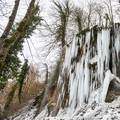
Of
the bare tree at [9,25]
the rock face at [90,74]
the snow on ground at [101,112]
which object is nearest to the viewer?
the snow on ground at [101,112]

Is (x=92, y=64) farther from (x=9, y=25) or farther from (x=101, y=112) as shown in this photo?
(x=9, y=25)

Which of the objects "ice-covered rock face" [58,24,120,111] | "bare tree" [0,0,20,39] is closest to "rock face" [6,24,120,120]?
"ice-covered rock face" [58,24,120,111]

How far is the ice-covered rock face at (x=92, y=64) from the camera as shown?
1034 cm

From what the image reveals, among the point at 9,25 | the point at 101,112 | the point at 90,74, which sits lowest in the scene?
the point at 101,112

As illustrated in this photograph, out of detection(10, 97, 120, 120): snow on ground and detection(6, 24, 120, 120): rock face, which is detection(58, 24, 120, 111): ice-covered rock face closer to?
detection(6, 24, 120, 120): rock face

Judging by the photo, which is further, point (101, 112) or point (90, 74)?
point (90, 74)

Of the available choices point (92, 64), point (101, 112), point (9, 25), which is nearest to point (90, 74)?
point (92, 64)

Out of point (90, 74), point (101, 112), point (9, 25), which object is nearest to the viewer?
point (101, 112)

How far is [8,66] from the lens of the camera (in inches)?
715

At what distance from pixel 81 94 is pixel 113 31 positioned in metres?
2.96

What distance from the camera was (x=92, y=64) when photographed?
11.0 metres

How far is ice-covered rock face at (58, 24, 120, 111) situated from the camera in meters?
10.3

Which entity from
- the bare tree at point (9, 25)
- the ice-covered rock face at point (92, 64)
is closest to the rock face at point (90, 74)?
the ice-covered rock face at point (92, 64)

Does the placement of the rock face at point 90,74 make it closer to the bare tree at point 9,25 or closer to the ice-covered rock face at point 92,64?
the ice-covered rock face at point 92,64
